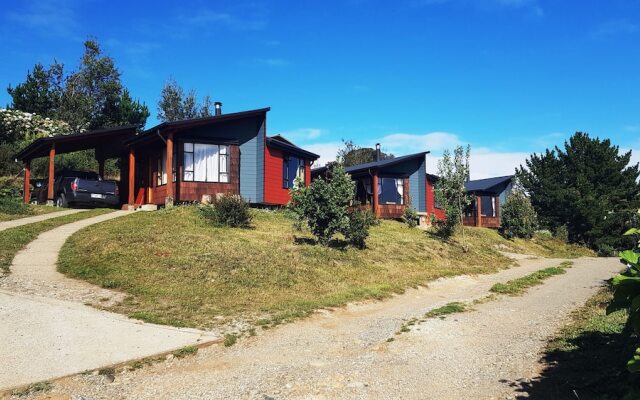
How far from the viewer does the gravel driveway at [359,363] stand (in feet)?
17.3

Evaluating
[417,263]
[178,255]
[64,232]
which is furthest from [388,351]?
[64,232]

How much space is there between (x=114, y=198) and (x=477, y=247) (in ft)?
57.7

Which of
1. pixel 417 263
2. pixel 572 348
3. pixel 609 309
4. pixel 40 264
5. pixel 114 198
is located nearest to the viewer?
pixel 609 309

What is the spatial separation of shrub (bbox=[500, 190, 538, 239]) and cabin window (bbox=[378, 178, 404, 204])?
23.1ft

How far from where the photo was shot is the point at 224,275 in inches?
449

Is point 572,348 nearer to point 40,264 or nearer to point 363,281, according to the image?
point 363,281

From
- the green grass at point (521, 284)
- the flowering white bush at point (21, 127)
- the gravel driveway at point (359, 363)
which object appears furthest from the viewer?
the flowering white bush at point (21, 127)

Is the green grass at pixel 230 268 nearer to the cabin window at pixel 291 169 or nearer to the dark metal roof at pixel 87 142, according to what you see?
the cabin window at pixel 291 169

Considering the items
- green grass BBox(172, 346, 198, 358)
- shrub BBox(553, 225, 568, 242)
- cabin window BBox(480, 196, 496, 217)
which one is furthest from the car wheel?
shrub BBox(553, 225, 568, 242)

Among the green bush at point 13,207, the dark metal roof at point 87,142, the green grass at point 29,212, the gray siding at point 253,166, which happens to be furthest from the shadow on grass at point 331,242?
the dark metal roof at point 87,142

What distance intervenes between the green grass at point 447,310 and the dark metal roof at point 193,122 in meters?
14.8

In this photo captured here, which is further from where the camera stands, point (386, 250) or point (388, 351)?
point (386, 250)

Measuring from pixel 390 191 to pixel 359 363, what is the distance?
25.5m

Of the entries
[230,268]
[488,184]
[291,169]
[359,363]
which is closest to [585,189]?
[488,184]
